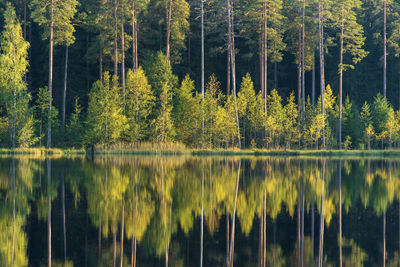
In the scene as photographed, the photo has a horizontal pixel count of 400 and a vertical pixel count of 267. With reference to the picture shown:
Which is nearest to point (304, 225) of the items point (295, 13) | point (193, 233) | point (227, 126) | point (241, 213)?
point (241, 213)

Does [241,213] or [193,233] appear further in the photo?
[241,213]

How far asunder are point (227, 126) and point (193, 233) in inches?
1498

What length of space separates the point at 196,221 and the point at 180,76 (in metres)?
51.5

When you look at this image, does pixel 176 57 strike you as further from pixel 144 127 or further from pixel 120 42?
pixel 144 127

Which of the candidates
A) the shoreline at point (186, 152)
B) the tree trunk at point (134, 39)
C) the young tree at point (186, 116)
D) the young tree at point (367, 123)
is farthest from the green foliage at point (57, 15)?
the young tree at point (367, 123)

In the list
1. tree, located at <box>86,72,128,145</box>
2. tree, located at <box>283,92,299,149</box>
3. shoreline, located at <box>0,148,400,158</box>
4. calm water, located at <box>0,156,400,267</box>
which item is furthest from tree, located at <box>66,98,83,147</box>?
calm water, located at <box>0,156,400,267</box>

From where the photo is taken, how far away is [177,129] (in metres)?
51.9

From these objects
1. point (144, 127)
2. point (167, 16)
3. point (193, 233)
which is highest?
point (167, 16)

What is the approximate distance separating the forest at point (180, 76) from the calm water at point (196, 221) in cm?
2699

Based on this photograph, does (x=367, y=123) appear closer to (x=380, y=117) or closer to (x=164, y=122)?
(x=380, y=117)

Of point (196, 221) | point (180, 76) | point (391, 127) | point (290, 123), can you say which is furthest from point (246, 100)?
point (196, 221)

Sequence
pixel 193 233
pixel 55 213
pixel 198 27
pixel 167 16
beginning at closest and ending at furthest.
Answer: pixel 193 233 → pixel 55 213 → pixel 167 16 → pixel 198 27

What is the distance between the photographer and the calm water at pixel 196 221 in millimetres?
10633

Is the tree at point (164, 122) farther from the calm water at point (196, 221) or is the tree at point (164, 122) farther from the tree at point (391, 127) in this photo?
the calm water at point (196, 221)
